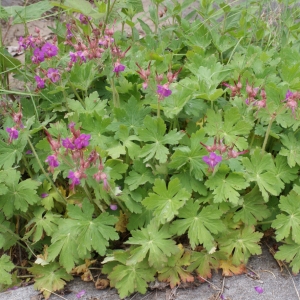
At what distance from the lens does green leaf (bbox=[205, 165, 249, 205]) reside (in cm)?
207

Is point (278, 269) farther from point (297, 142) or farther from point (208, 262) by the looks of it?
point (297, 142)

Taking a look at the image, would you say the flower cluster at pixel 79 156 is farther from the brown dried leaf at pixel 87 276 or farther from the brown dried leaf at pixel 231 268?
the brown dried leaf at pixel 231 268

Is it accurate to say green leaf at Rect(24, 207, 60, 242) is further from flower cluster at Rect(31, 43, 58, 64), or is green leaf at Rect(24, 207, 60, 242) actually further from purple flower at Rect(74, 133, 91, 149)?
flower cluster at Rect(31, 43, 58, 64)

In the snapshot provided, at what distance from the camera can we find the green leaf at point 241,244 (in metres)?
2.13

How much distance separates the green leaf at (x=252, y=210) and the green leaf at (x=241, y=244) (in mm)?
51

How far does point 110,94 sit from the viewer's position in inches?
110

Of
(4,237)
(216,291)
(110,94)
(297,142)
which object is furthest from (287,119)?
(4,237)

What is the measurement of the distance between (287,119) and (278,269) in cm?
84

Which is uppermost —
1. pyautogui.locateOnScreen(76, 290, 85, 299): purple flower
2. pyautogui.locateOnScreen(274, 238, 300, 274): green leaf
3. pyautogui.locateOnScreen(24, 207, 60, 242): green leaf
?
pyautogui.locateOnScreen(24, 207, 60, 242): green leaf

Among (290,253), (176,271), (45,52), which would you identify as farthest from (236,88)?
(45,52)

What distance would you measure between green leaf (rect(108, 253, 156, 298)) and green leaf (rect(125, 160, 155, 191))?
1.28ft

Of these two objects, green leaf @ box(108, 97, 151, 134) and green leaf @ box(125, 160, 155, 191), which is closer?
green leaf @ box(125, 160, 155, 191)

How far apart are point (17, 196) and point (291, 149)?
1588mm

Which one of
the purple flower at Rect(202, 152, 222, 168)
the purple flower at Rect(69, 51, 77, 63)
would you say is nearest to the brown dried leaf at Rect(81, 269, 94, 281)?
the purple flower at Rect(202, 152, 222, 168)
